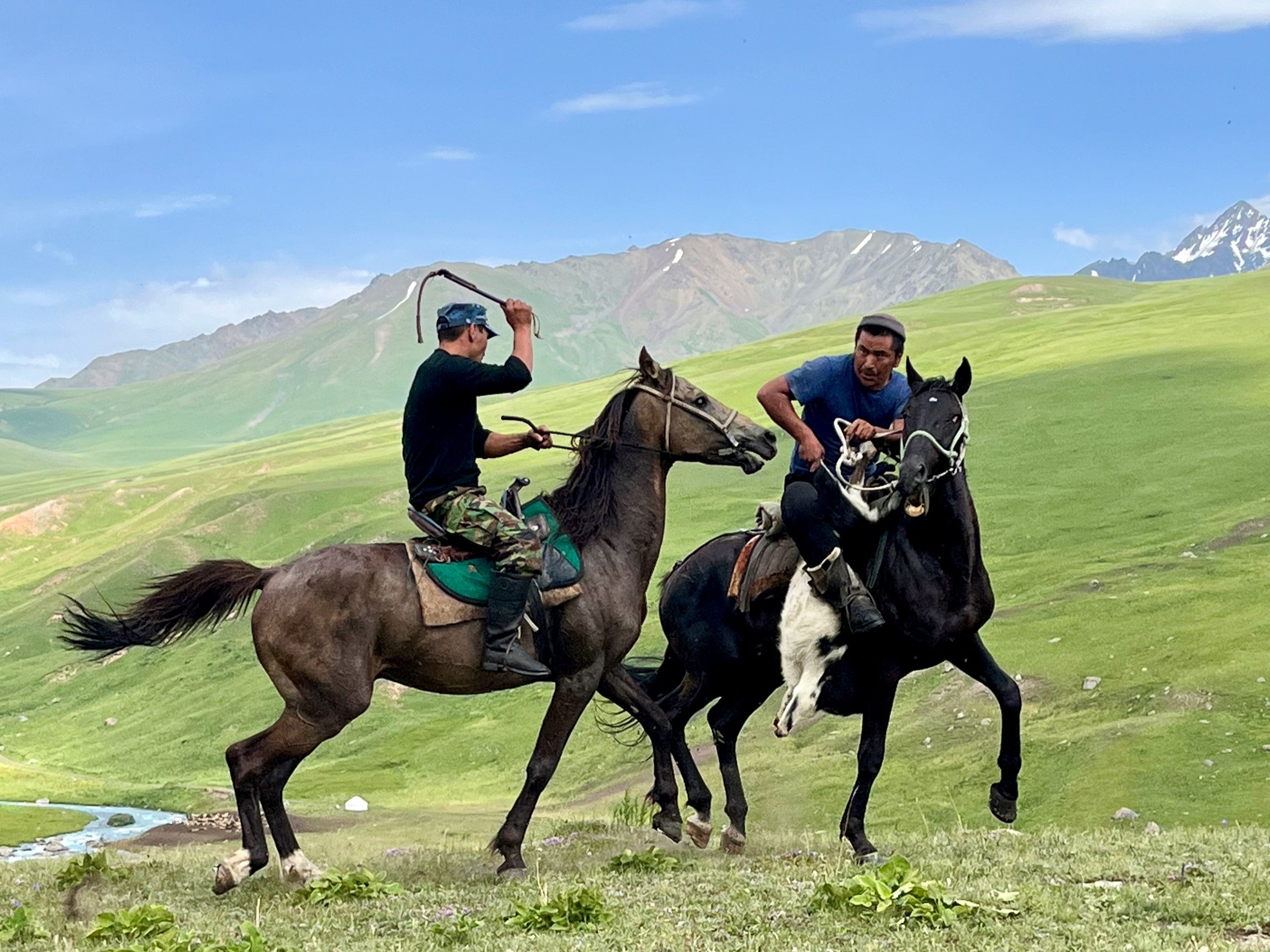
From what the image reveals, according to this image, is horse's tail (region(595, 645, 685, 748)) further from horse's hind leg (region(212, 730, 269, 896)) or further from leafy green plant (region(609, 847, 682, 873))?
Answer: horse's hind leg (region(212, 730, 269, 896))

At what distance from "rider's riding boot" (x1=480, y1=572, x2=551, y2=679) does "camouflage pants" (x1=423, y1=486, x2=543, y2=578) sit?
10cm

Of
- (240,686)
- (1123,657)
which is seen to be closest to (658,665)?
(1123,657)

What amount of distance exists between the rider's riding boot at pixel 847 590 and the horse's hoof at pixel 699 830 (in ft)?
7.36

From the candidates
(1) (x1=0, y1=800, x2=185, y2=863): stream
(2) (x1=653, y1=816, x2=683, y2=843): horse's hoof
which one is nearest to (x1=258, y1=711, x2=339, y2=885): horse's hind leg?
(2) (x1=653, y1=816, x2=683, y2=843): horse's hoof

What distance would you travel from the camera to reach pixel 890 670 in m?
11.6

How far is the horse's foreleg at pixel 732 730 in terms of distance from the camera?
12711mm

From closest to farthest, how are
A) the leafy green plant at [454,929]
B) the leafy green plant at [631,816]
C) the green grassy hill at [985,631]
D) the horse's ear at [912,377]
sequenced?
the leafy green plant at [454,929] < the horse's ear at [912,377] < the leafy green plant at [631,816] < the green grassy hill at [985,631]

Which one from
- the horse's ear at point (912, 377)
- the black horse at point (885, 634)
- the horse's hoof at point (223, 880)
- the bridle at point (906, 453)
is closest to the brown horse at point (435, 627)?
the horse's hoof at point (223, 880)

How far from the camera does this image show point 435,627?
36.6 ft

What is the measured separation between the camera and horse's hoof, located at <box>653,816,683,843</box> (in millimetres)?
12336

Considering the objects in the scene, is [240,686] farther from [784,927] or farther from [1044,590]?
[784,927]

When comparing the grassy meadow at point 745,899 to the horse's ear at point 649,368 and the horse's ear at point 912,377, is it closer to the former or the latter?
the horse's ear at point 912,377

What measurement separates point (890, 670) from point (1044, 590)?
91.4 ft

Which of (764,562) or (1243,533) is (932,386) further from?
(1243,533)
